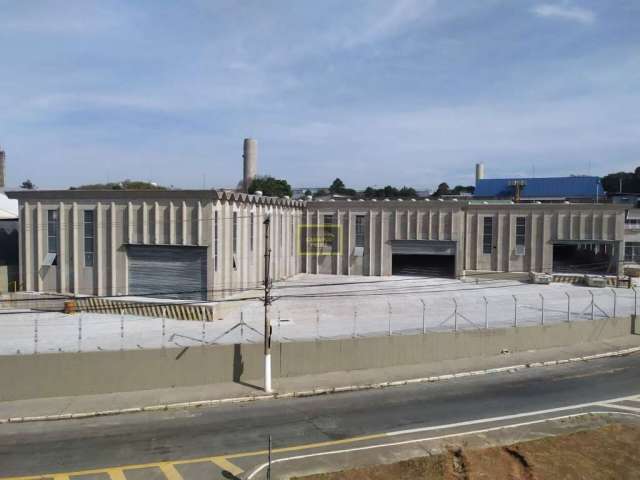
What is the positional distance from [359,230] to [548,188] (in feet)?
175

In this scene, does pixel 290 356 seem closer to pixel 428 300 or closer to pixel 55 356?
pixel 55 356

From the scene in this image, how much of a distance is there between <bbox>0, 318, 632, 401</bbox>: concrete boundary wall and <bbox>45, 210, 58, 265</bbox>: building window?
18514mm

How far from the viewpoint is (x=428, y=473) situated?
13.8m

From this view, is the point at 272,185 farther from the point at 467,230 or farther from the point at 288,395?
the point at 288,395

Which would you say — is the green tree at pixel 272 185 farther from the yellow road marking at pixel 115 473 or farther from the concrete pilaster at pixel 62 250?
the yellow road marking at pixel 115 473

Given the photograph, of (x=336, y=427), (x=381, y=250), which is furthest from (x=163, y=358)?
(x=381, y=250)

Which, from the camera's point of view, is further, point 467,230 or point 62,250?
point 467,230

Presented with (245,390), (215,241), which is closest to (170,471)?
(245,390)

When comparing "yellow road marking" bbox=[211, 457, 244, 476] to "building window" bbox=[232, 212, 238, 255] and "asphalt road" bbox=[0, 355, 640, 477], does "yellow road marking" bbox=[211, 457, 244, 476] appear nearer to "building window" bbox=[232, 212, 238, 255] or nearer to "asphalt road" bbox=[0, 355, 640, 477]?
"asphalt road" bbox=[0, 355, 640, 477]

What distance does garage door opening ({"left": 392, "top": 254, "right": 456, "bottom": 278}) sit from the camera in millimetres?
48938

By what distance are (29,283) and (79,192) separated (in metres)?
6.90

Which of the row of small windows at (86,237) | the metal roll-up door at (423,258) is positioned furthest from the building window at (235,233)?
the metal roll-up door at (423,258)

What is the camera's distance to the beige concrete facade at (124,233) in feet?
112

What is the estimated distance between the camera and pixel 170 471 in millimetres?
14516
